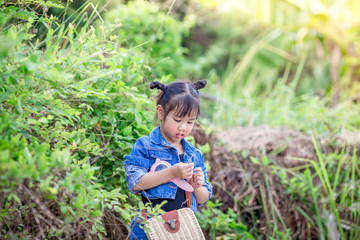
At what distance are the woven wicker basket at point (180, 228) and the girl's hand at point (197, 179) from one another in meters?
0.13

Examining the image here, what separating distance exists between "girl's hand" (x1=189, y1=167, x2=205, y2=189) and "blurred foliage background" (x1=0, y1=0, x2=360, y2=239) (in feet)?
1.16

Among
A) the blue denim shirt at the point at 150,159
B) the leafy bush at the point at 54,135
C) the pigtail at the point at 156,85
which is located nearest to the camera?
the leafy bush at the point at 54,135

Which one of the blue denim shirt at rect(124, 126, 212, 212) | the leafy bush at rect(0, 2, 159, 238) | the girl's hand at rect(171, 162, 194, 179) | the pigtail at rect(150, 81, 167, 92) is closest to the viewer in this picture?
the leafy bush at rect(0, 2, 159, 238)

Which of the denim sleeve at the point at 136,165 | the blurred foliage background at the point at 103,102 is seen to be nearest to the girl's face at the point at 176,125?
the denim sleeve at the point at 136,165

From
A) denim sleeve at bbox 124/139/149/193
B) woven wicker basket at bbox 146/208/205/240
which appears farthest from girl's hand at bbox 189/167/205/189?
denim sleeve at bbox 124/139/149/193

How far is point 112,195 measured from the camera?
6.04 feet

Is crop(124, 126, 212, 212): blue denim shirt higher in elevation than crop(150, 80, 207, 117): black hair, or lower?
lower

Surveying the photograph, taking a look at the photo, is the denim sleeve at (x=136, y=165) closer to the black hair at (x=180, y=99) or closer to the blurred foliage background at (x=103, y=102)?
the blurred foliage background at (x=103, y=102)

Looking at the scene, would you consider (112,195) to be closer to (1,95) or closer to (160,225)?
(160,225)

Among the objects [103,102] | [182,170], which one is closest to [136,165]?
[182,170]

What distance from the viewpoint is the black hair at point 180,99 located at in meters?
2.02

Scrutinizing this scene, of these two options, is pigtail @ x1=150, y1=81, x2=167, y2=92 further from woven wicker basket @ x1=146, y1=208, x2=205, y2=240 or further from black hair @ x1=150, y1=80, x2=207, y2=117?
woven wicker basket @ x1=146, y1=208, x2=205, y2=240

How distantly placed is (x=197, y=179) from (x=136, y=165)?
32 centimetres

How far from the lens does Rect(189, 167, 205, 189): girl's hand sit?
2.01m
